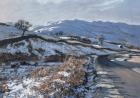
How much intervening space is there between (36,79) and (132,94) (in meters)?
→ 11.1

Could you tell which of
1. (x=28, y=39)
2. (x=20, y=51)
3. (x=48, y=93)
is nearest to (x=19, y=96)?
(x=48, y=93)

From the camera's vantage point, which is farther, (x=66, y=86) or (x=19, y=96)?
(x=66, y=86)

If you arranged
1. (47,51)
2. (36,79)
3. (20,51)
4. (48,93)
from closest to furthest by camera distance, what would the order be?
(48,93) < (36,79) < (20,51) < (47,51)

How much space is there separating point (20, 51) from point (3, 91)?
213 ft

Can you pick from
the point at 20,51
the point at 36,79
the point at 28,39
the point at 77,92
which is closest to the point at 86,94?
the point at 77,92

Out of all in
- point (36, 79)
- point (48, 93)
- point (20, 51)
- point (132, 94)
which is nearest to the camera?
point (48, 93)

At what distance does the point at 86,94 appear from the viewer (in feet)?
89.0

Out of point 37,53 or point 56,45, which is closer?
point 37,53

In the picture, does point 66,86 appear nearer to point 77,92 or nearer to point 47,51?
point 77,92

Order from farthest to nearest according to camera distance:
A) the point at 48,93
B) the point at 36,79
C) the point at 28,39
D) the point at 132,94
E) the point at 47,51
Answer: the point at 28,39
the point at 47,51
the point at 36,79
the point at 132,94
the point at 48,93

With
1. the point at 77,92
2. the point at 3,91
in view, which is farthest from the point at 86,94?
the point at 3,91

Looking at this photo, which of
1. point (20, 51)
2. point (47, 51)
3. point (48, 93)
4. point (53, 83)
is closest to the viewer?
→ point (48, 93)

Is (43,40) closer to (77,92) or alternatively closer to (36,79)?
(36,79)

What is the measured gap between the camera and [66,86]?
94.6 feet
